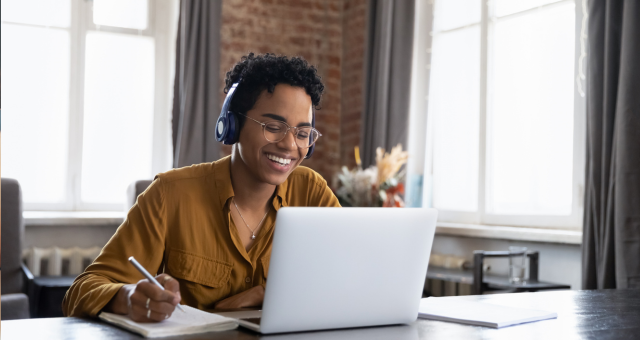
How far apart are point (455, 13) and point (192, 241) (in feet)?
9.56

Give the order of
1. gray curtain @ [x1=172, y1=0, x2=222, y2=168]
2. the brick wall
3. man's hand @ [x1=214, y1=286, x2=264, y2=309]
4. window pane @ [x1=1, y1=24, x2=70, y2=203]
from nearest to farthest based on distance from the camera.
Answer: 1. man's hand @ [x1=214, y1=286, x2=264, y2=309]
2. window pane @ [x1=1, y1=24, x2=70, y2=203]
3. gray curtain @ [x1=172, y1=0, x2=222, y2=168]
4. the brick wall

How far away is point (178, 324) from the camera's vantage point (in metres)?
1.13

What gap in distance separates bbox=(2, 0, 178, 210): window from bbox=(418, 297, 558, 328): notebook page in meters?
3.23

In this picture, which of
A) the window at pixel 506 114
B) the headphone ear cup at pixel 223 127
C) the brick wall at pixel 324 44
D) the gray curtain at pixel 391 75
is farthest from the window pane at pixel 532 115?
the headphone ear cup at pixel 223 127

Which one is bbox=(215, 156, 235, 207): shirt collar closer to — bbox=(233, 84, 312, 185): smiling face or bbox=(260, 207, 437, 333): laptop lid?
bbox=(233, 84, 312, 185): smiling face

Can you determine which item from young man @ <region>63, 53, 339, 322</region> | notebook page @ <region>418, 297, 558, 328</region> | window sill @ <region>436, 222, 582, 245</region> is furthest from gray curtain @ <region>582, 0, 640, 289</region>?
young man @ <region>63, 53, 339, 322</region>

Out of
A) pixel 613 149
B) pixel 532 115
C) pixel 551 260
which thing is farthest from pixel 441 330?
pixel 532 115

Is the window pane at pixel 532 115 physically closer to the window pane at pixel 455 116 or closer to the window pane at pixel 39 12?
the window pane at pixel 455 116

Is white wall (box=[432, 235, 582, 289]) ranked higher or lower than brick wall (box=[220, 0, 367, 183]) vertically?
lower

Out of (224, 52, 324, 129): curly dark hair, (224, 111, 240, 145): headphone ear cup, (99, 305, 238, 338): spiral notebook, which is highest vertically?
(224, 52, 324, 129): curly dark hair

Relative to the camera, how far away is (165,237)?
163 cm

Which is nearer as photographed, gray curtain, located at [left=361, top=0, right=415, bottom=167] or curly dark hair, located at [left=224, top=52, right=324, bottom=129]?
curly dark hair, located at [left=224, top=52, right=324, bottom=129]

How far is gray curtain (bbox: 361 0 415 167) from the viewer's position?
421 centimetres

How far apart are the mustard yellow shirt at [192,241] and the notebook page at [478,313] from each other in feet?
1.54
